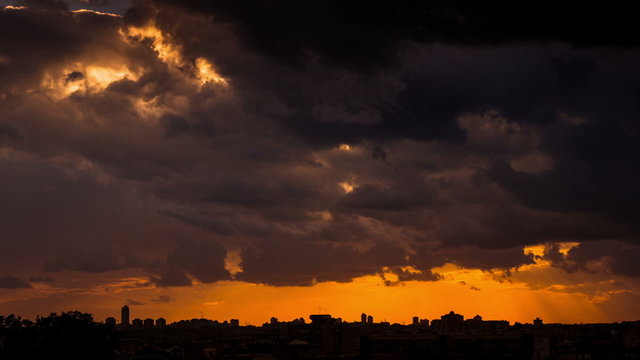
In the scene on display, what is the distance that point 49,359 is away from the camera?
200 metres

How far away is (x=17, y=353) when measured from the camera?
19962cm

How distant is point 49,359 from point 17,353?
6080mm
